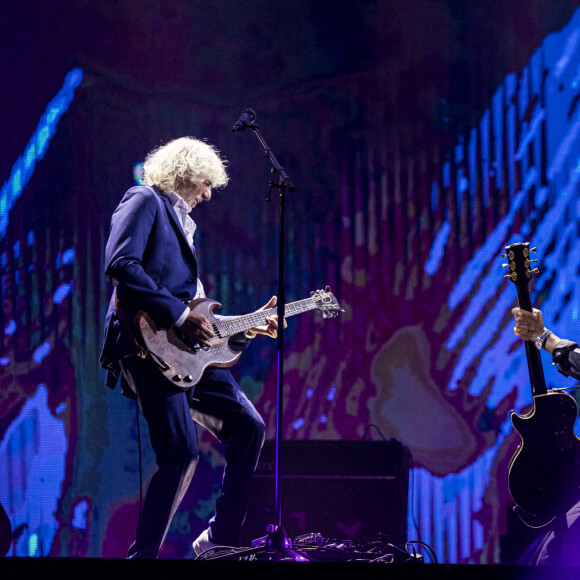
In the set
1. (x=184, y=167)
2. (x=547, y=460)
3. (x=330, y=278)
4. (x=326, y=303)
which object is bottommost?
(x=547, y=460)

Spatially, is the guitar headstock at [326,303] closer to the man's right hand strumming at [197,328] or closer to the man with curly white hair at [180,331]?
the man with curly white hair at [180,331]

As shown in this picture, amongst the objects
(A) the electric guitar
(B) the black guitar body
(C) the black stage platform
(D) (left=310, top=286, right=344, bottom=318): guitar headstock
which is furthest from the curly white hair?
(C) the black stage platform

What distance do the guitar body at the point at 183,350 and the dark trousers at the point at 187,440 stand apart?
0.05 metres

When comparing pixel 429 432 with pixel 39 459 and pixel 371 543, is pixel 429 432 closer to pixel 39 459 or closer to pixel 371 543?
pixel 371 543

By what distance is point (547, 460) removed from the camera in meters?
3.06

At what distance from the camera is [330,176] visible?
185 inches

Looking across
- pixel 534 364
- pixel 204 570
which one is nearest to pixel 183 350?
pixel 204 570

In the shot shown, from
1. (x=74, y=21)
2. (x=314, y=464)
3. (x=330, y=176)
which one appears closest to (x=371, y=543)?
(x=314, y=464)

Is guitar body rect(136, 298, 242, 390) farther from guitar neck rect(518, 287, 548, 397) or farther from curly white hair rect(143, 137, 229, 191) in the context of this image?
guitar neck rect(518, 287, 548, 397)

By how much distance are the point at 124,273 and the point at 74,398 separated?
1671mm

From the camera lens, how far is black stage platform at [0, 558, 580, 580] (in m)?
2.10

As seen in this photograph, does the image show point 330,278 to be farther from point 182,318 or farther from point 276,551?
point 276,551

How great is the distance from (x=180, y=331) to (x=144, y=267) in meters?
0.32

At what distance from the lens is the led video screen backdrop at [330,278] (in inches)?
177
